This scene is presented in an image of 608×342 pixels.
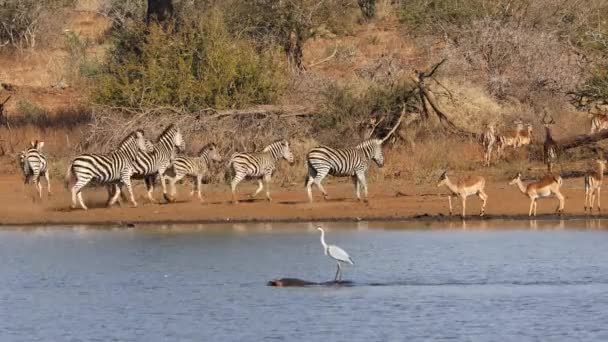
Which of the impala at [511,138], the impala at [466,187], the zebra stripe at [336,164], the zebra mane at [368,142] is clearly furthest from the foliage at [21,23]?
the impala at [466,187]

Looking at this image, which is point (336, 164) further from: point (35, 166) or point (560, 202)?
point (35, 166)

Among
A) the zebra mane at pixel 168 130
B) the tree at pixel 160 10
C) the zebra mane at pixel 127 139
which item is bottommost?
the zebra mane at pixel 127 139

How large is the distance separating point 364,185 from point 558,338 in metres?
9.62

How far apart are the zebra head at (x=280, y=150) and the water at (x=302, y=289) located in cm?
249

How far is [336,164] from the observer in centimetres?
2255

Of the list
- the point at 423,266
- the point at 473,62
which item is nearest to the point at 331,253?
the point at 423,266

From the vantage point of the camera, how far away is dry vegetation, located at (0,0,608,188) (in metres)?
25.4

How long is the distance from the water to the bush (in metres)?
5.30

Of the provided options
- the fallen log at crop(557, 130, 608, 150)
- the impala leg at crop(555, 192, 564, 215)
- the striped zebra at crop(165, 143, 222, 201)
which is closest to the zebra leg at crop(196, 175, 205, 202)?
the striped zebra at crop(165, 143, 222, 201)

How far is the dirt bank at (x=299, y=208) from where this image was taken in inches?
847

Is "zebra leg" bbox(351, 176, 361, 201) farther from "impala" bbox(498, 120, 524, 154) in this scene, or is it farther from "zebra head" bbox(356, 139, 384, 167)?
"impala" bbox(498, 120, 524, 154)

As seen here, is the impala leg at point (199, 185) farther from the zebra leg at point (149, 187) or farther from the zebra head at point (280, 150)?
the zebra head at point (280, 150)

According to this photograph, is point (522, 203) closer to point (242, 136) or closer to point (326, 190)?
point (326, 190)

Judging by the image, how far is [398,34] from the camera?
40438 mm
